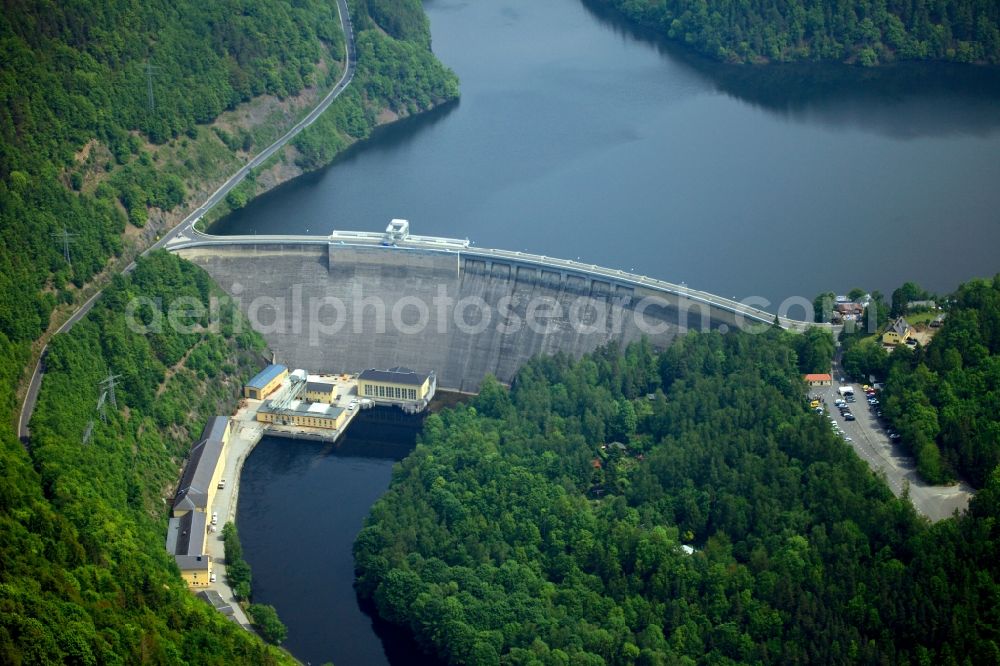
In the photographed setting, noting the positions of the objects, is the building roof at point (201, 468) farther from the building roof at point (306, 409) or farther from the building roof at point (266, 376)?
the building roof at point (266, 376)

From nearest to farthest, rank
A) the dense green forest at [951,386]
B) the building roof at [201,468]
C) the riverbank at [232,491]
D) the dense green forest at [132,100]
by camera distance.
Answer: the dense green forest at [951,386] → the riverbank at [232,491] → the building roof at [201,468] → the dense green forest at [132,100]

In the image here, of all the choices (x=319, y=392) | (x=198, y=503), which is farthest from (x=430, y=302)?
(x=198, y=503)

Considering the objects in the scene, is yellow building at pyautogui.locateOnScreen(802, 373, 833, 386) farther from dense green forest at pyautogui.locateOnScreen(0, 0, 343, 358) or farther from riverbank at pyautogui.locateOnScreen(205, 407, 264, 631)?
dense green forest at pyautogui.locateOnScreen(0, 0, 343, 358)

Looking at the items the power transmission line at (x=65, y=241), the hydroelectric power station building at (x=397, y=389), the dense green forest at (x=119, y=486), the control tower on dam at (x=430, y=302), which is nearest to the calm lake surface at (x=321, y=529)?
the hydroelectric power station building at (x=397, y=389)

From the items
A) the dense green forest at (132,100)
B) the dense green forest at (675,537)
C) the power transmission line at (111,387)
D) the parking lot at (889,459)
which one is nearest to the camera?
the dense green forest at (675,537)

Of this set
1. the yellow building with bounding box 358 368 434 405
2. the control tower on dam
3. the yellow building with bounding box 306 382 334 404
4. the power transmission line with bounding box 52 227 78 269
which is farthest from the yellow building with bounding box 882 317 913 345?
the power transmission line with bounding box 52 227 78 269

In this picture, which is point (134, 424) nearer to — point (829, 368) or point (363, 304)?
point (363, 304)
